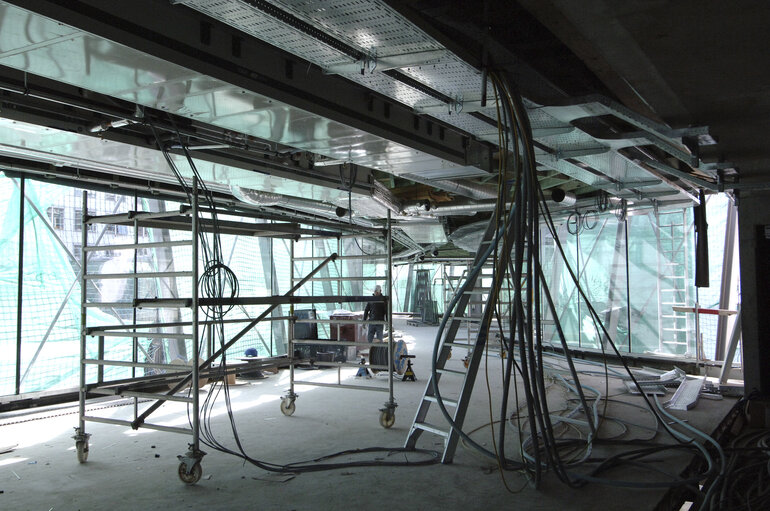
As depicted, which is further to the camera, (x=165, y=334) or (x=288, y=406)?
(x=288, y=406)

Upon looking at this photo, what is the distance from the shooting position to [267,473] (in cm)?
399

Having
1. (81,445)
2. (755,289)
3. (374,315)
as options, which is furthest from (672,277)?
(81,445)

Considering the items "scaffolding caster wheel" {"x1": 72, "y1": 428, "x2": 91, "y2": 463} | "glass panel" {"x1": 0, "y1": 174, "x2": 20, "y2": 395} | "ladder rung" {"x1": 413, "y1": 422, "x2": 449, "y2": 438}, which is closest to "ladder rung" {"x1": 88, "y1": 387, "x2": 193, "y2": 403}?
"scaffolding caster wheel" {"x1": 72, "y1": 428, "x2": 91, "y2": 463}

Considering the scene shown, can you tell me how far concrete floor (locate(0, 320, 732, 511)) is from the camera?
3.44 meters

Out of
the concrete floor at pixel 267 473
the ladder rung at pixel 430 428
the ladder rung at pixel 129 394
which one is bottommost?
the concrete floor at pixel 267 473

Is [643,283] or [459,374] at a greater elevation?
[643,283]

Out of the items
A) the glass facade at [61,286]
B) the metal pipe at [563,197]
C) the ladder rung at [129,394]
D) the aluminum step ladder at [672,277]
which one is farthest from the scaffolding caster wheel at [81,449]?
the aluminum step ladder at [672,277]

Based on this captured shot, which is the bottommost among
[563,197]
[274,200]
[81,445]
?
[81,445]

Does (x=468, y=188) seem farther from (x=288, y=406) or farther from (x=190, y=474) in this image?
(x=190, y=474)

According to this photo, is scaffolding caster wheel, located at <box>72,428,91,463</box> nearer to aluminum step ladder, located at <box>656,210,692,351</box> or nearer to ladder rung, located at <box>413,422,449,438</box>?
ladder rung, located at <box>413,422,449,438</box>

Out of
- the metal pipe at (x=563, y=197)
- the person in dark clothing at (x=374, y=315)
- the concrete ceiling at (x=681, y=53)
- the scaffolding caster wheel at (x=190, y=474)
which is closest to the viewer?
the concrete ceiling at (x=681, y=53)

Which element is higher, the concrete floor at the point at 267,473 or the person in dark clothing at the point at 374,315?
the person in dark clothing at the point at 374,315

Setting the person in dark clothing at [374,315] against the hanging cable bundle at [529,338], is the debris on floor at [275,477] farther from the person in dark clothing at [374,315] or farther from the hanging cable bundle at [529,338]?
the person in dark clothing at [374,315]

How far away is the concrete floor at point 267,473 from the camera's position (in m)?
3.44
